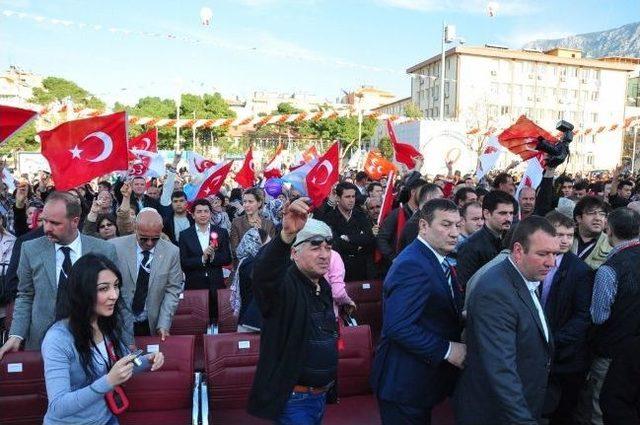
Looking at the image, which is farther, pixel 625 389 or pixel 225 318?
pixel 225 318

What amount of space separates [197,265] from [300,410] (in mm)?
3315

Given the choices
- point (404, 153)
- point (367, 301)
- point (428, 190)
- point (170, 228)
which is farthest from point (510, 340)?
point (404, 153)

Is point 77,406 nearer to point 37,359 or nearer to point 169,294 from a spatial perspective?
point 37,359

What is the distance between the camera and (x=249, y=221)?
6.92m

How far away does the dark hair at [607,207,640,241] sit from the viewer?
3957mm

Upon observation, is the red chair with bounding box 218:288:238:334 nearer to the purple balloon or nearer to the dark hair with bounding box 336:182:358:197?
the dark hair with bounding box 336:182:358:197

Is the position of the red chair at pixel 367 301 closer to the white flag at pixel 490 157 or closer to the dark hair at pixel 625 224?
the dark hair at pixel 625 224

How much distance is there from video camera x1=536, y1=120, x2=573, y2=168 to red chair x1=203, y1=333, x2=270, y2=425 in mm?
4356

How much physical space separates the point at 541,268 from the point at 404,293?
76cm

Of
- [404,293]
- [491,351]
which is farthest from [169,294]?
[491,351]

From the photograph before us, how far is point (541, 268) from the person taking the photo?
115 inches

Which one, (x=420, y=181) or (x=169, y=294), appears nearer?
(x=169, y=294)

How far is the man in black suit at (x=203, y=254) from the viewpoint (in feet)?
19.9

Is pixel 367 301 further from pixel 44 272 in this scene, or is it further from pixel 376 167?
pixel 376 167
